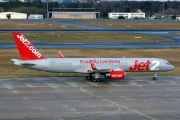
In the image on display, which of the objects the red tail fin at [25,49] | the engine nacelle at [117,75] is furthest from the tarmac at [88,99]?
the red tail fin at [25,49]

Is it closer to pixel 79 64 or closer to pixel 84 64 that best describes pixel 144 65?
pixel 84 64

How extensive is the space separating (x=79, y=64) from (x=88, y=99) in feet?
42.8

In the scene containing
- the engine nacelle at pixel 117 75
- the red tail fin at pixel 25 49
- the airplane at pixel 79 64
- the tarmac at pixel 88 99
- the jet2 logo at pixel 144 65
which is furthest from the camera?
→ the jet2 logo at pixel 144 65

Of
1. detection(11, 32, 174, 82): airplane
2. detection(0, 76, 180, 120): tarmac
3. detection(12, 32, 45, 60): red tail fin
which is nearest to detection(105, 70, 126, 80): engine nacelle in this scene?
detection(11, 32, 174, 82): airplane

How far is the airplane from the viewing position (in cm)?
6488

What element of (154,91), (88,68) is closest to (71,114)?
(154,91)

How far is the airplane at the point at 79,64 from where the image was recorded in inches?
2554

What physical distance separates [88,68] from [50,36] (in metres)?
66.9

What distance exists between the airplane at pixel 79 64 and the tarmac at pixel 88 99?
146 centimetres

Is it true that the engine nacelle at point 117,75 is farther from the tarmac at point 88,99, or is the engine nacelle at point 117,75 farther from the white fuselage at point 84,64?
the white fuselage at point 84,64

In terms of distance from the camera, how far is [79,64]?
66.2 meters

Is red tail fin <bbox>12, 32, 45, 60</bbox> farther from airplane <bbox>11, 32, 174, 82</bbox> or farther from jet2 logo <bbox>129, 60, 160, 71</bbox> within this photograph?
jet2 logo <bbox>129, 60, 160, 71</bbox>

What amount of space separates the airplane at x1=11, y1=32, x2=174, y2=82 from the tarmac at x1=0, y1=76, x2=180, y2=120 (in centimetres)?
146

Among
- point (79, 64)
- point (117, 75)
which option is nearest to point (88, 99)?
point (117, 75)
